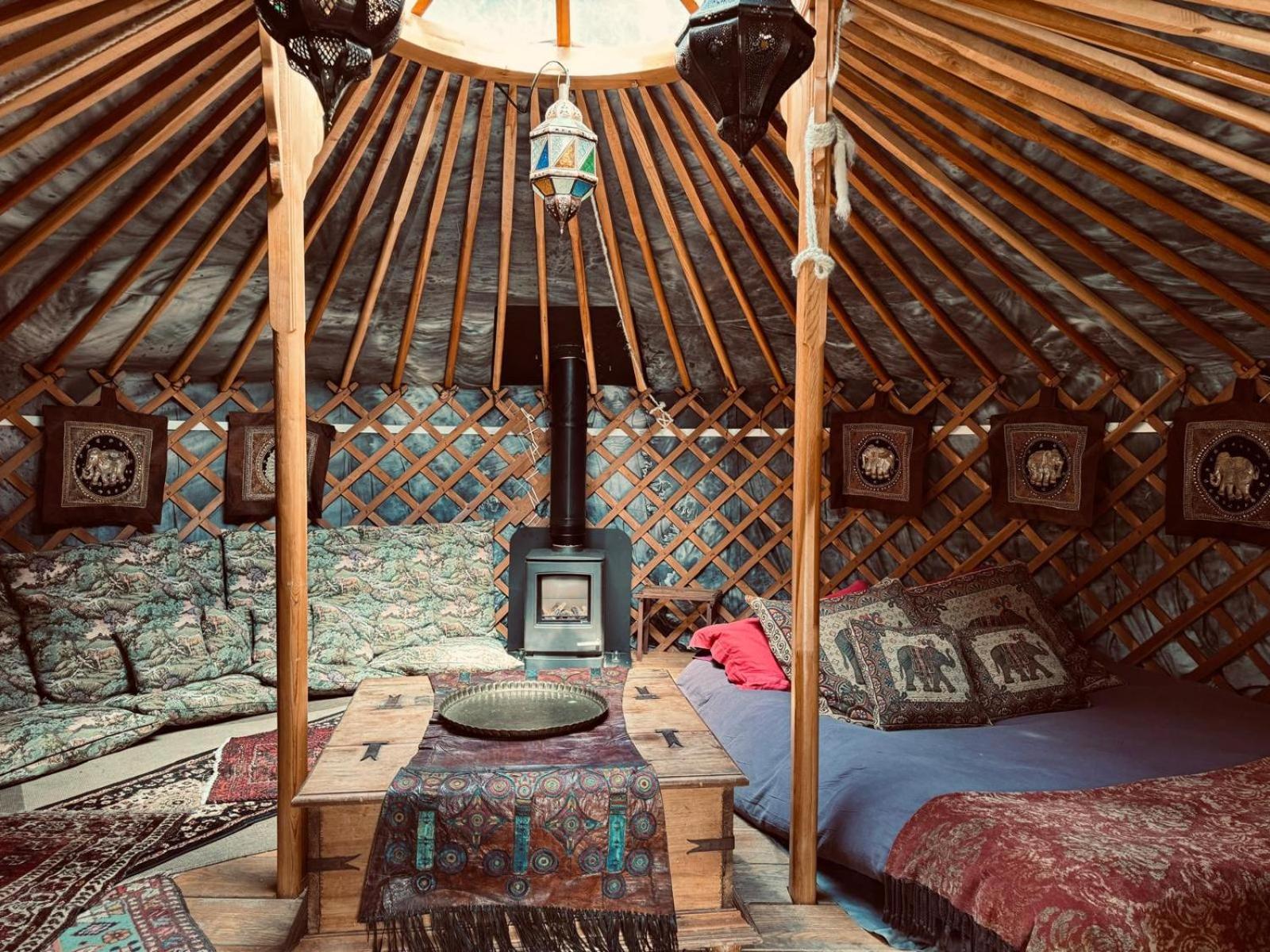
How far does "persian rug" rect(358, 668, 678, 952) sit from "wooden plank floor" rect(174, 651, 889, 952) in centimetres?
24

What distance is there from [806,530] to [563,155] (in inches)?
39.1

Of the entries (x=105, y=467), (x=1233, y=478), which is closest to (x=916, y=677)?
(x=1233, y=478)

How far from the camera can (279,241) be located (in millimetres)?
1715

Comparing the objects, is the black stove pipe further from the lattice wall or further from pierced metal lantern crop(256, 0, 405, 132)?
pierced metal lantern crop(256, 0, 405, 132)

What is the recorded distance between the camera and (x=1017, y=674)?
254 cm

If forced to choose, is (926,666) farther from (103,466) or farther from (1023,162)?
(103,466)

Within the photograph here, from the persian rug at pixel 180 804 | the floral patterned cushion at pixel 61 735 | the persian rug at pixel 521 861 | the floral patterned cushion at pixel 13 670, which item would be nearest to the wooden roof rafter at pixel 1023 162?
the persian rug at pixel 521 861

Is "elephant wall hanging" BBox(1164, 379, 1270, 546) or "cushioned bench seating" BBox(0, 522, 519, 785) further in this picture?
"cushioned bench seating" BBox(0, 522, 519, 785)

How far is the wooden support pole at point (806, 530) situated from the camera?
1747mm

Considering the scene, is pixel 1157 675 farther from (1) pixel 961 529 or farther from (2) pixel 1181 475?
(1) pixel 961 529

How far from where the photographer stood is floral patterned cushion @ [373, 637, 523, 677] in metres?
3.41

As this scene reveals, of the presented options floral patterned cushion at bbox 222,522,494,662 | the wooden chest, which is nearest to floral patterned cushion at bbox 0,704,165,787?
floral patterned cushion at bbox 222,522,494,662

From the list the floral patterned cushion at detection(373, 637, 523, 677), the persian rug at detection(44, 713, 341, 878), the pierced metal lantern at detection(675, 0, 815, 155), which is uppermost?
the pierced metal lantern at detection(675, 0, 815, 155)

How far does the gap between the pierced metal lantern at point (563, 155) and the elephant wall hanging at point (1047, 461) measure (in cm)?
217
